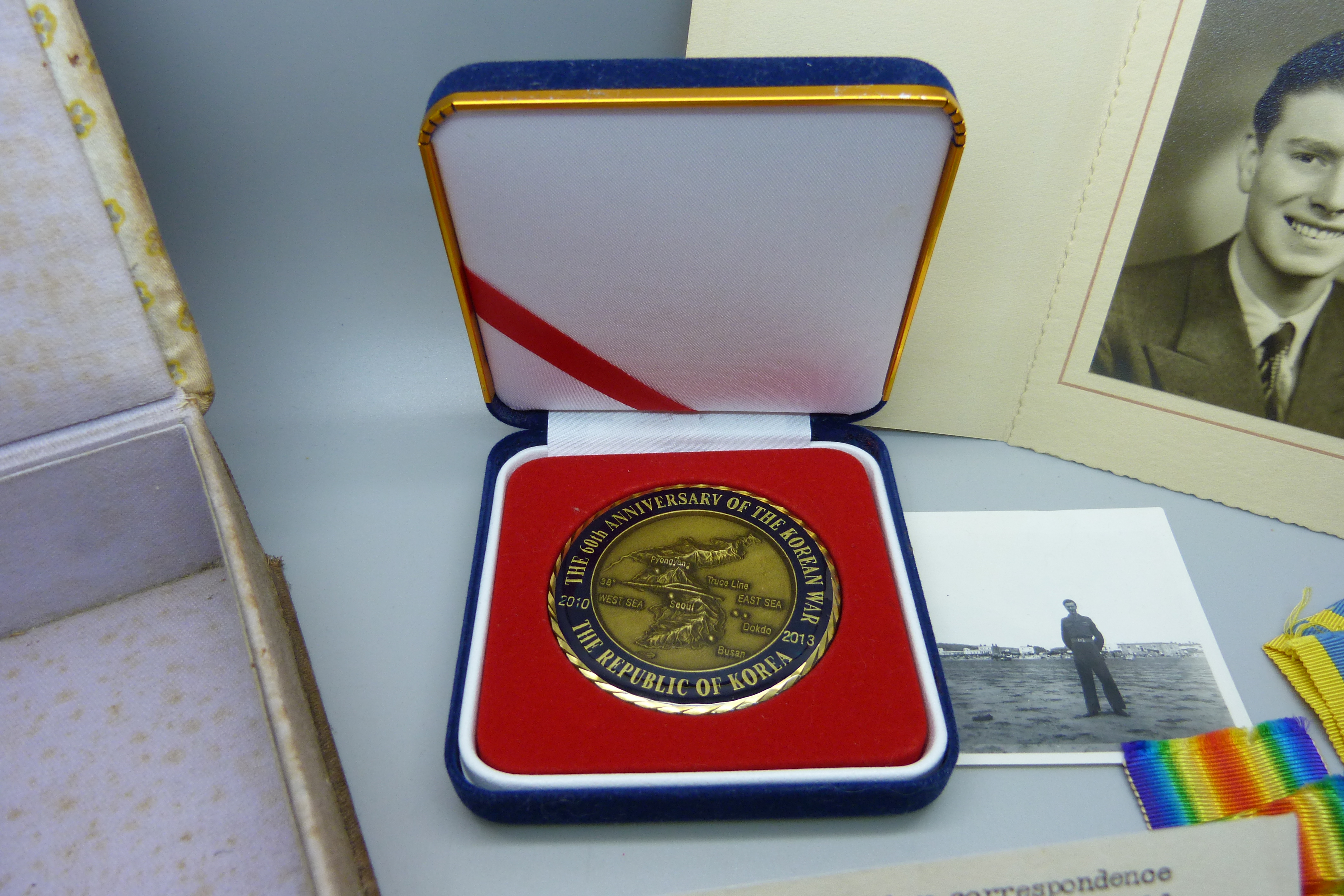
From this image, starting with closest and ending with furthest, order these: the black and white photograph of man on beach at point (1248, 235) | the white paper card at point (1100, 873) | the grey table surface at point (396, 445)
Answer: the white paper card at point (1100, 873) < the grey table surface at point (396, 445) < the black and white photograph of man on beach at point (1248, 235)

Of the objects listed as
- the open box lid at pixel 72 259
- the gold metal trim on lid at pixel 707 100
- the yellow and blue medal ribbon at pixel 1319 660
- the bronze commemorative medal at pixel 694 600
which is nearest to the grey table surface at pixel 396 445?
the yellow and blue medal ribbon at pixel 1319 660

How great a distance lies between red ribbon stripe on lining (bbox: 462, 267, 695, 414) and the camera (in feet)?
3.33

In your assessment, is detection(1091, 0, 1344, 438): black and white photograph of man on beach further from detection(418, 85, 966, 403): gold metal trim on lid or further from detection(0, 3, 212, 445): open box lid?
detection(0, 3, 212, 445): open box lid

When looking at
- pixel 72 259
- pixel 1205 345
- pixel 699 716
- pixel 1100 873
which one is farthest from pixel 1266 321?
pixel 72 259

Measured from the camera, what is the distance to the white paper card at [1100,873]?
74 centimetres

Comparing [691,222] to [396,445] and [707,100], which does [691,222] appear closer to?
[707,100]

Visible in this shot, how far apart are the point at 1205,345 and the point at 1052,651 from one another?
43 centimetres

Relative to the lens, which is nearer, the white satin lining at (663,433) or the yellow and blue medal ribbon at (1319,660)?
the yellow and blue medal ribbon at (1319,660)

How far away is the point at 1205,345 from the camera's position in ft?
3.56

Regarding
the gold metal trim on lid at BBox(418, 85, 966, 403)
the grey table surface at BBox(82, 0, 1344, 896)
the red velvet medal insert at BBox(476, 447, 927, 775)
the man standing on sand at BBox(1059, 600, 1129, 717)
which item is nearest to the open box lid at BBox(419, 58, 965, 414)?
the gold metal trim on lid at BBox(418, 85, 966, 403)

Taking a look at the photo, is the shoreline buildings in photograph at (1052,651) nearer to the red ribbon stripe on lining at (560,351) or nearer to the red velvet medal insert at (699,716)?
the red velvet medal insert at (699,716)

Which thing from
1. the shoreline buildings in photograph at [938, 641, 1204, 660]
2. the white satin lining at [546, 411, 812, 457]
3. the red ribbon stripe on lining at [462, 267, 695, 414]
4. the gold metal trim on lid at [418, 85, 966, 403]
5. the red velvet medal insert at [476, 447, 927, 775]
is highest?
the gold metal trim on lid at [418, 85, 966, 403]

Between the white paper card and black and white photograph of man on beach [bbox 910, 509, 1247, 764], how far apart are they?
0.15m

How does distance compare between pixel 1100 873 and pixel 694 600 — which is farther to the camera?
pixel 694 600
